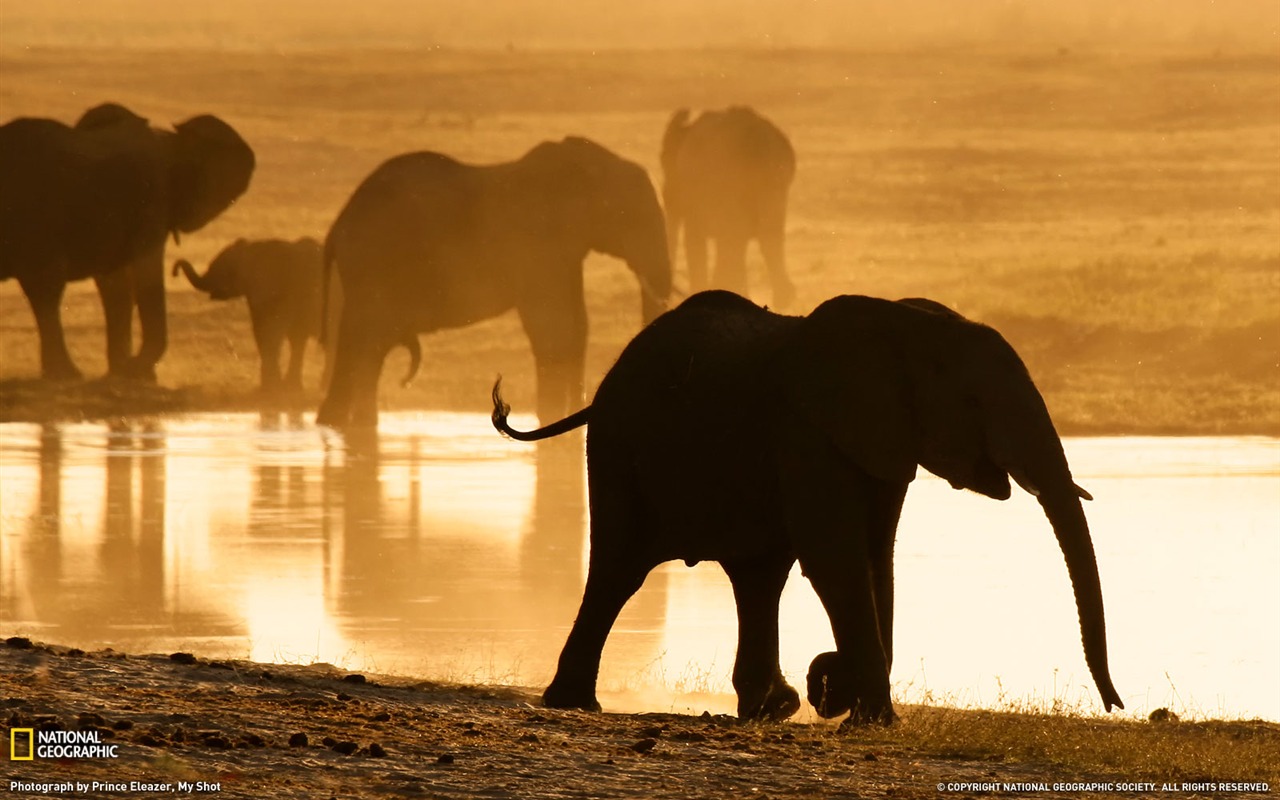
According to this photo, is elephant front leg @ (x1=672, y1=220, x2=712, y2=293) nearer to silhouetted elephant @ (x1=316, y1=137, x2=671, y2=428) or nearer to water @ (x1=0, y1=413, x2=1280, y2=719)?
silhouetted elephant @ (x1=316, y1=137, x2=671, y2=428)

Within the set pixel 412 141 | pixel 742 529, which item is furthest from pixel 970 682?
pixel 412 141

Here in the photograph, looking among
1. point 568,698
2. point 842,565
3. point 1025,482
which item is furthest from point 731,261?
point 1025,482

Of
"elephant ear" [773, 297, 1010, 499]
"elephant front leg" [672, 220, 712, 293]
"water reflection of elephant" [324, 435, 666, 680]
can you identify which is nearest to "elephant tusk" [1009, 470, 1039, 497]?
"elephant ear" [773, 297, 1010, 499]

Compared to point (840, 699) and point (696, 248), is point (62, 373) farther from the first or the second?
point (840, 699)

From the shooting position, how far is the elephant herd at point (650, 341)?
31.5 feet

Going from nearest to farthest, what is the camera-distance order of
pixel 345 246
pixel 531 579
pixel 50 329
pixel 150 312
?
pixel 531 579
pixel 345 246
pixel 50 329
pixel 150 312

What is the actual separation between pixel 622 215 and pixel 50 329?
21.4ft

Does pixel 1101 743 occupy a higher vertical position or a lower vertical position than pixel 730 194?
lower

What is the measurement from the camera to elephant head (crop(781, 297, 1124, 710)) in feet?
30.6

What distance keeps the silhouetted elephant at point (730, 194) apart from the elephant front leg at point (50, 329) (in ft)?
36.7

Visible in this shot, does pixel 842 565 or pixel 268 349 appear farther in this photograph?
pixel 268 349

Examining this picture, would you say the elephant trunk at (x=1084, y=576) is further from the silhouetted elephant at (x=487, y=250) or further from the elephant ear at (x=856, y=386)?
the silhouetted elephant at (x=487, y=250)

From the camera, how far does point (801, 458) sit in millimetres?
9758

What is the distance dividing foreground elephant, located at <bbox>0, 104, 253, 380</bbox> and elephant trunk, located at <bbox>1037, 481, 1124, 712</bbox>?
19937mm
